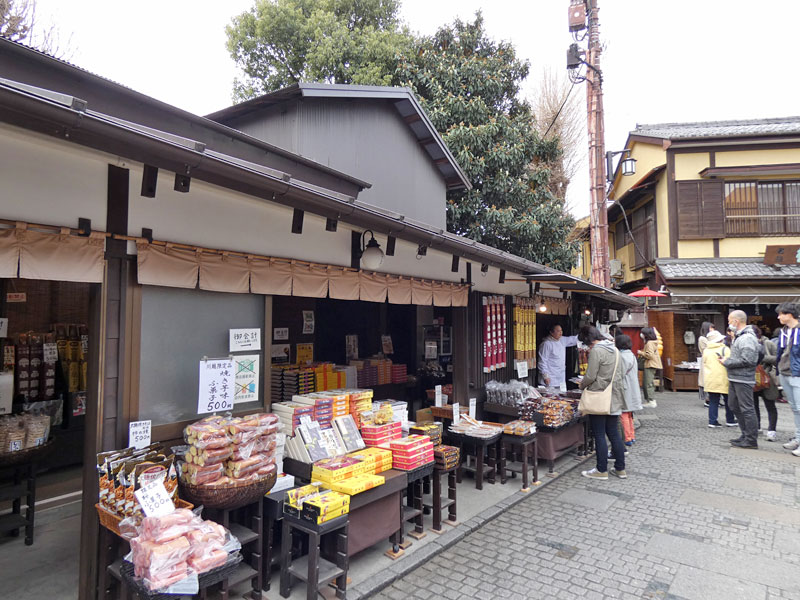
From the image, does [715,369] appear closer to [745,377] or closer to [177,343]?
[745,377]

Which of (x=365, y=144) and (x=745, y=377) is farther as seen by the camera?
(x=365, y=144)

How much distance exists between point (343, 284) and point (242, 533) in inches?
117

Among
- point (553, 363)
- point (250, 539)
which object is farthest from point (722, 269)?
point (250, 539)

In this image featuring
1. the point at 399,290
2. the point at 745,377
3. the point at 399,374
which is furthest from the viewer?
the point at 399,374

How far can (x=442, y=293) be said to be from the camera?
7652 millimetres

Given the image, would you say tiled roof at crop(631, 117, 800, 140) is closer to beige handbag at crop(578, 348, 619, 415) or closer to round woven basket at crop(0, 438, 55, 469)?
beige handbag at crop(578, 348, 619, 415)

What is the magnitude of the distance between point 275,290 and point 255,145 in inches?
132

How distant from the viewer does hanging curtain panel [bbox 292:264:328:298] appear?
5.15m

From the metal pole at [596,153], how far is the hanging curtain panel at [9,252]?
44.9 ft

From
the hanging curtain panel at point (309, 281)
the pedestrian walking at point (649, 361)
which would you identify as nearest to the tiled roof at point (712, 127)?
the pedestrian walking at point (649, 361)

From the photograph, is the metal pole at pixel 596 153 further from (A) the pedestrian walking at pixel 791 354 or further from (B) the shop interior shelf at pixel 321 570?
(B) the shop interior shelf at pixel 321 570

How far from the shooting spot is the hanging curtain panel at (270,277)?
475cm

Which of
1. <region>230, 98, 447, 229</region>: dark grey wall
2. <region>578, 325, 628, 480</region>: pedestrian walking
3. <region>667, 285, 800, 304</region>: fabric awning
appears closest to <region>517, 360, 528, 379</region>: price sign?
<region>578, 325, 628, 480</region>: pedestrian walking

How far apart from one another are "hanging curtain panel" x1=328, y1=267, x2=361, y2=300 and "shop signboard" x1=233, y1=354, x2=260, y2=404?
1266 mm
